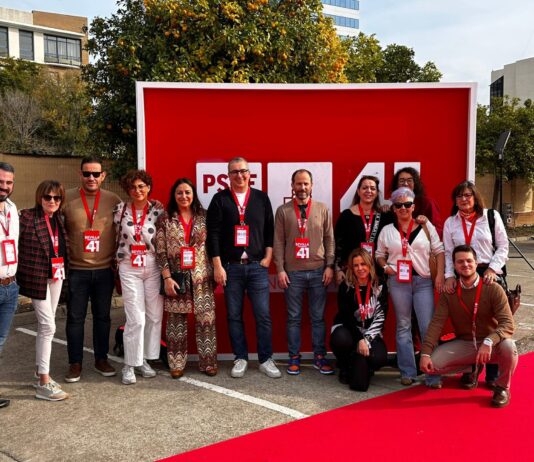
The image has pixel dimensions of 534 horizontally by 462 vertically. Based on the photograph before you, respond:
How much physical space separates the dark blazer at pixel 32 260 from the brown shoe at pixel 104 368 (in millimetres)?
997

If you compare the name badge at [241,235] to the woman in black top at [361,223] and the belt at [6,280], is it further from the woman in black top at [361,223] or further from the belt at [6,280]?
the belt at [6,280]

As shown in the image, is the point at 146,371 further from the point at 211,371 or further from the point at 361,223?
Answer: the point at 361,223

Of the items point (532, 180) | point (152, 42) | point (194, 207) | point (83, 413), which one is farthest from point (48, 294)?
point (532, 180)

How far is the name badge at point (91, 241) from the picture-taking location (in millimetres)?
4383

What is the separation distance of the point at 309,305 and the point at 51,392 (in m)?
2.23

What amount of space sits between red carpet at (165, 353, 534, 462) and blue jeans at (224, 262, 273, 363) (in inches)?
42.8

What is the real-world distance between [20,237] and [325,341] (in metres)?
2.89

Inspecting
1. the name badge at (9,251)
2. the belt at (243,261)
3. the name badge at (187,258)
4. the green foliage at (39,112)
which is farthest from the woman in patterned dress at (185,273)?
the green foliage at (39,112)

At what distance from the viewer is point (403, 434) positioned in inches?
135

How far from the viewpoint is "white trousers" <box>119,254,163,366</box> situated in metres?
4.45

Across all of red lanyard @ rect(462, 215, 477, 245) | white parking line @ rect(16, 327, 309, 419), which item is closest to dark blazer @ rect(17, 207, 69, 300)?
white parking line @ rect(16, 327, 309, 419)

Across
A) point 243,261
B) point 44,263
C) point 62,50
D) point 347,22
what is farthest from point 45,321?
point 347,22

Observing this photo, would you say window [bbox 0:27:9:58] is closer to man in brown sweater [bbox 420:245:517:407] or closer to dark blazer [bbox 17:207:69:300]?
dark blazer [bbox 17:207:69:300]

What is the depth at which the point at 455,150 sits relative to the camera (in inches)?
199
